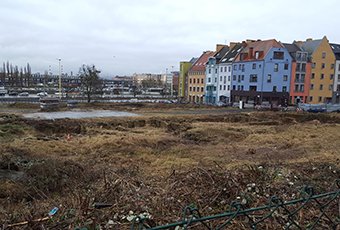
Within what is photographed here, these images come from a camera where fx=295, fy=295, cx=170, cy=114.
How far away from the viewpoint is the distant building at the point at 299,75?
5803 centimetres

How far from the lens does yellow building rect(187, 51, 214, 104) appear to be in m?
73.8

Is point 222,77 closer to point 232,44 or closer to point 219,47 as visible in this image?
point 232,44

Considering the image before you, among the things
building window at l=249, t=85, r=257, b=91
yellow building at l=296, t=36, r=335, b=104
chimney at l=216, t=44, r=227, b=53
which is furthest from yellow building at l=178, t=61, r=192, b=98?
yellow building at l=296, t=36, r=335, b=104

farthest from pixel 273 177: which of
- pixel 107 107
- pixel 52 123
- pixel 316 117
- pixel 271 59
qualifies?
pixel 271 59

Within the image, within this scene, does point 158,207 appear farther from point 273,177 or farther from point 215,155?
point 215,155

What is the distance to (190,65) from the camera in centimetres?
8212

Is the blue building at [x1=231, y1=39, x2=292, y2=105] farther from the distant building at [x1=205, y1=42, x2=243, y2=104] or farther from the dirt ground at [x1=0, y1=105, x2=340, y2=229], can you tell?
the dirt ground at [x1=0, y1=105, x2=340, y2=229]

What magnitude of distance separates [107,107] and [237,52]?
30569 mm

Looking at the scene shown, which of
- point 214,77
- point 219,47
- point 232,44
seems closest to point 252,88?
point 214,77

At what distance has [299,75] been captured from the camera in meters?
58.3

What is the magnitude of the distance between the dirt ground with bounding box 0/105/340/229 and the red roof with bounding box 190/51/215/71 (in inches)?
1697

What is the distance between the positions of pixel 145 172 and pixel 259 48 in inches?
2060

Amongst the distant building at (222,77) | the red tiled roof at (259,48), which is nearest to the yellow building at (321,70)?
the red tiled roof at (259,48)

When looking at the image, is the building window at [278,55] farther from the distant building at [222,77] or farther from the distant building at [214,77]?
the distant building at [214,77]
